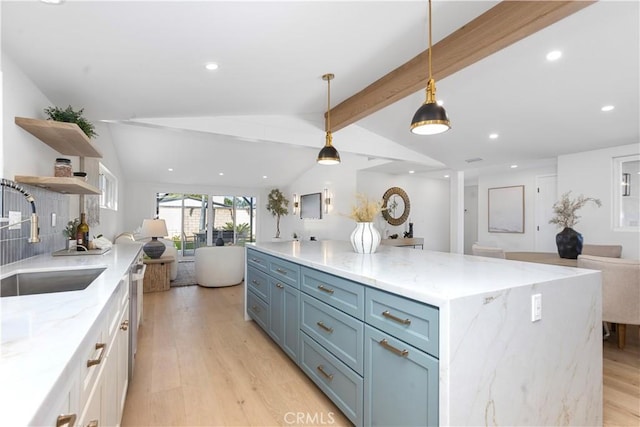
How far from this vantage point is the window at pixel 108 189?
4.97 metres

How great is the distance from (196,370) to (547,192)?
21.4ft

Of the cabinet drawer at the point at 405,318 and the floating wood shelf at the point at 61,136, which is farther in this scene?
the floating wood shelf at the point at 61,136

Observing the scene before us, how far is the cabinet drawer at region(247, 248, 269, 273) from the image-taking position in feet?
10.2

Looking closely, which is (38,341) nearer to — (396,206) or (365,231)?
(365,231)

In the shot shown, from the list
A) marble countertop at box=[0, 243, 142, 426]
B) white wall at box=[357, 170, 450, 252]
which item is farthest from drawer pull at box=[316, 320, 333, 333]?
white wall at box=[357, 170, 450, 252]

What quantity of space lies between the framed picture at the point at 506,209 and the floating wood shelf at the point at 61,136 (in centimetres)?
694

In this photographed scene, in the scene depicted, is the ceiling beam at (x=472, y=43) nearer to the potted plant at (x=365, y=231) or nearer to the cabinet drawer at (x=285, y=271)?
the potted plant at (x=365, y=231)

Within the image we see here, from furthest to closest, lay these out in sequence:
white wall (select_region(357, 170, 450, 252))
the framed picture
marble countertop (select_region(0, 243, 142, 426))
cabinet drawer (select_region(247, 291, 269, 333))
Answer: white wall (select_region(357, 170, 450, 252)), the framed picture, cabinet drawer (select_region(247, 291, 269, 333)), marble countertop (select_region(0, 243, 142, 426))

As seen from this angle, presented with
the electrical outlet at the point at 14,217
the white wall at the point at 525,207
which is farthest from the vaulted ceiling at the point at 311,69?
the white wall at the point at 525,207

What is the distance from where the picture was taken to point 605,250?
154 inches

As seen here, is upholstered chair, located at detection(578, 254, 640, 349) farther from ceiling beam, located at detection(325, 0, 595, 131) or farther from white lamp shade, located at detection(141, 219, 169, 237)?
white lamp shade, located at detection(141, 219, 169, 237)

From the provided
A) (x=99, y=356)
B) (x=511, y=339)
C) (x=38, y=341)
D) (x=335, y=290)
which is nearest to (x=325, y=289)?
(x=335, y=290)

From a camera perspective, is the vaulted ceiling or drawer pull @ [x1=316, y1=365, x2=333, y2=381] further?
drawer pull @ [x1=316, y1=365, x2=333, y2=381]

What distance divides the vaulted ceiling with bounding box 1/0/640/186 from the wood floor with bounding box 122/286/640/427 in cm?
219
